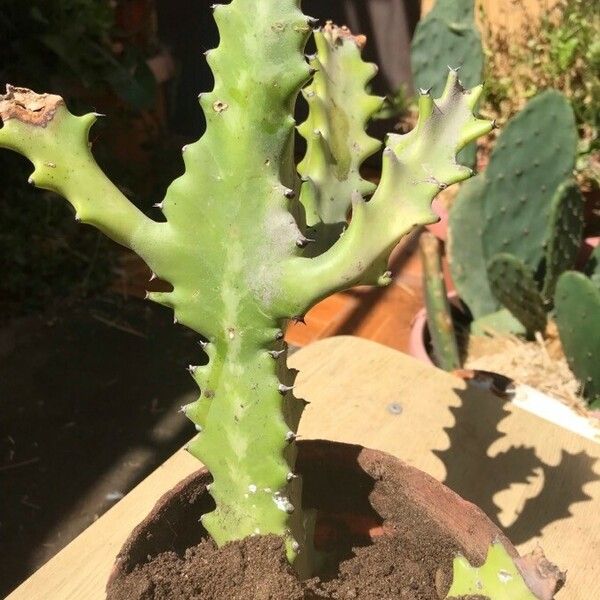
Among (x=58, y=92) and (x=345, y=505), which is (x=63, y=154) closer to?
(x=345, y=505)

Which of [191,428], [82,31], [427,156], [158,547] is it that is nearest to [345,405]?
[158,547]

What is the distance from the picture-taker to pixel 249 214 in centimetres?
44

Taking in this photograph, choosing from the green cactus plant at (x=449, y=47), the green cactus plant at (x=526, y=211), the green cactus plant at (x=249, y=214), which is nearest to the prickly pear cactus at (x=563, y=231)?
the green cactus plant at (x=526, y=211)

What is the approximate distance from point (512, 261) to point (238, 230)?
0.81 metres

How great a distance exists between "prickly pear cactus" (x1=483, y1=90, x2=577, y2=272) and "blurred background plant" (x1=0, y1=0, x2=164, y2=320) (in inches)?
37.7

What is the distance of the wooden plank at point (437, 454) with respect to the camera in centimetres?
66

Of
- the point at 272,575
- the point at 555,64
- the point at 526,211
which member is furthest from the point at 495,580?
the point at 555,64

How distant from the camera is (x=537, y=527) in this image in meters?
0.71

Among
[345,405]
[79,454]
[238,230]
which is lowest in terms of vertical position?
[79,454]

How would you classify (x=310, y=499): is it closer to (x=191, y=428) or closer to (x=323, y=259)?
(x=323, y=259)

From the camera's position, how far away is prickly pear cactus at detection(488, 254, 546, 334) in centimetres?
117

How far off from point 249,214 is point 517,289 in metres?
0.86

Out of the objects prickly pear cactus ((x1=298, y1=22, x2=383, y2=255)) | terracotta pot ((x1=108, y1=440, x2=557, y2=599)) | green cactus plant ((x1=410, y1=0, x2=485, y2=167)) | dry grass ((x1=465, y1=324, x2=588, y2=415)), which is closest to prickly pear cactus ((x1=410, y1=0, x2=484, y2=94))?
→ green cactus plant ((x1=410, y1=0, x2=485, y2=167))

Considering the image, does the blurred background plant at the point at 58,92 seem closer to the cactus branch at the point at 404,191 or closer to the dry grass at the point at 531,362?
the dry grass at the point at 531,362
